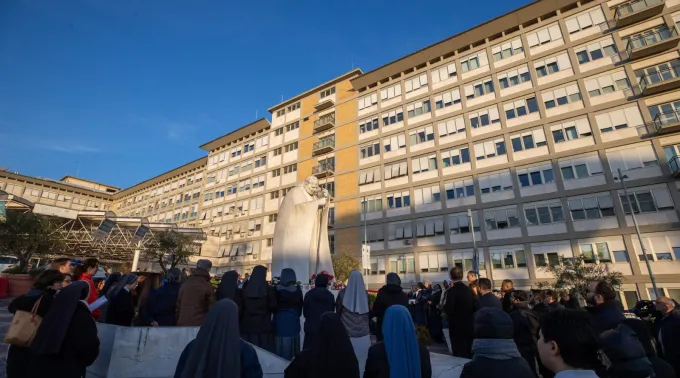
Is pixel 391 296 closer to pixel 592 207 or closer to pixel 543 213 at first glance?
pixel 543 213

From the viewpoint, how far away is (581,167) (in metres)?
25.2

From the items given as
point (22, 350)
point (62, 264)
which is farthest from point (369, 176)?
point (22, 350)

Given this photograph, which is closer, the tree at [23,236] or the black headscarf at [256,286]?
the black headscarf at [256,286]

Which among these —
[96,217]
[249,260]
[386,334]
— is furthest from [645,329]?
[96,217]

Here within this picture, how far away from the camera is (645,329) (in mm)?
3525

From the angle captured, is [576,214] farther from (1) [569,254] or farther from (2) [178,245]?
(2) [178,245]

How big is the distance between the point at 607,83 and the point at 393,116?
18.5 m

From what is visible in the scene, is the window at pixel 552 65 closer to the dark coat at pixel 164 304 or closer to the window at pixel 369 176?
the window at pixel 369 176

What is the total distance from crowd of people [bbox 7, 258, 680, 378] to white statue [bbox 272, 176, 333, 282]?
10.1 feet

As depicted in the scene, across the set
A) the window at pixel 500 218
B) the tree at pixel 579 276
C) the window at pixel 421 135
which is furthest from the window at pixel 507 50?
the tree at pixel 579 276

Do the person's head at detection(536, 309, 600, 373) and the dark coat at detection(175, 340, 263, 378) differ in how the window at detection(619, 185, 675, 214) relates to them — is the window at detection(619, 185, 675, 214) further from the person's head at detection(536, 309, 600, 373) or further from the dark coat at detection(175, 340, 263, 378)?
the dark coat at detection(175, 340, 263, 378)

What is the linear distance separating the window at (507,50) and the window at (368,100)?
13084 millimetres

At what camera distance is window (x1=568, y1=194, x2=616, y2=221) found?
2364 centimetres

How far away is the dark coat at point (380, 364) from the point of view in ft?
8.99
